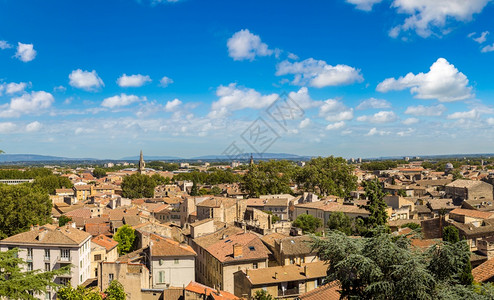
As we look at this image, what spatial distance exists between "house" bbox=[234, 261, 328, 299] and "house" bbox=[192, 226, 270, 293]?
796 millimetres

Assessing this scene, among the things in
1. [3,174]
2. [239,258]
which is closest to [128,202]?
[239,258]

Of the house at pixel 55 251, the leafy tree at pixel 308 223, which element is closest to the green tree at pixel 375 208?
the leafy tree at pixel 308 223

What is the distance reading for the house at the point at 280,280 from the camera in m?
24.3

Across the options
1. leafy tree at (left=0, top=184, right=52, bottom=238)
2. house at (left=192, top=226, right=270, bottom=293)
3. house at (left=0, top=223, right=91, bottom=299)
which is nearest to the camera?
house at (left=192, top=226, right=270, bottom=293)

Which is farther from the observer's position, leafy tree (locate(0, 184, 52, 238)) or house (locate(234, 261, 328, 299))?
leafy tree (locate(0, 184, 52, 238))

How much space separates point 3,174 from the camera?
129875 mm

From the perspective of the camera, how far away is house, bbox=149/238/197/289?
90.4 ft

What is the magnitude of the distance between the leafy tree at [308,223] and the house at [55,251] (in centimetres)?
2176

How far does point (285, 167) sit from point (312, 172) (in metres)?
5.11

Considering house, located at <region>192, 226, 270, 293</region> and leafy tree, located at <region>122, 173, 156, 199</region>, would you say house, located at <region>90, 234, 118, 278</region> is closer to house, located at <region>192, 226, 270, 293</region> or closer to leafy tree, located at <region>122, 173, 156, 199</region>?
house, located at <region>192, 226, 270, 293</region>

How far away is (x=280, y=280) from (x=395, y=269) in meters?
13.0

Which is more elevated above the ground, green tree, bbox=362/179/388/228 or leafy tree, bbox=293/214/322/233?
green tree, bbox=362/179/388/228

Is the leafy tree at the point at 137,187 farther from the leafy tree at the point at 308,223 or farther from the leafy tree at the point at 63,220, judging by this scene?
the leafy tree at the point at 308,223

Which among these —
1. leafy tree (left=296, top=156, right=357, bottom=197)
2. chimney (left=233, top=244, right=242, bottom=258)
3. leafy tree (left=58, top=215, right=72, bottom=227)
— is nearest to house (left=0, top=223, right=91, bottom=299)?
chimney (left=233, top=244, right=242, bottom=258)
